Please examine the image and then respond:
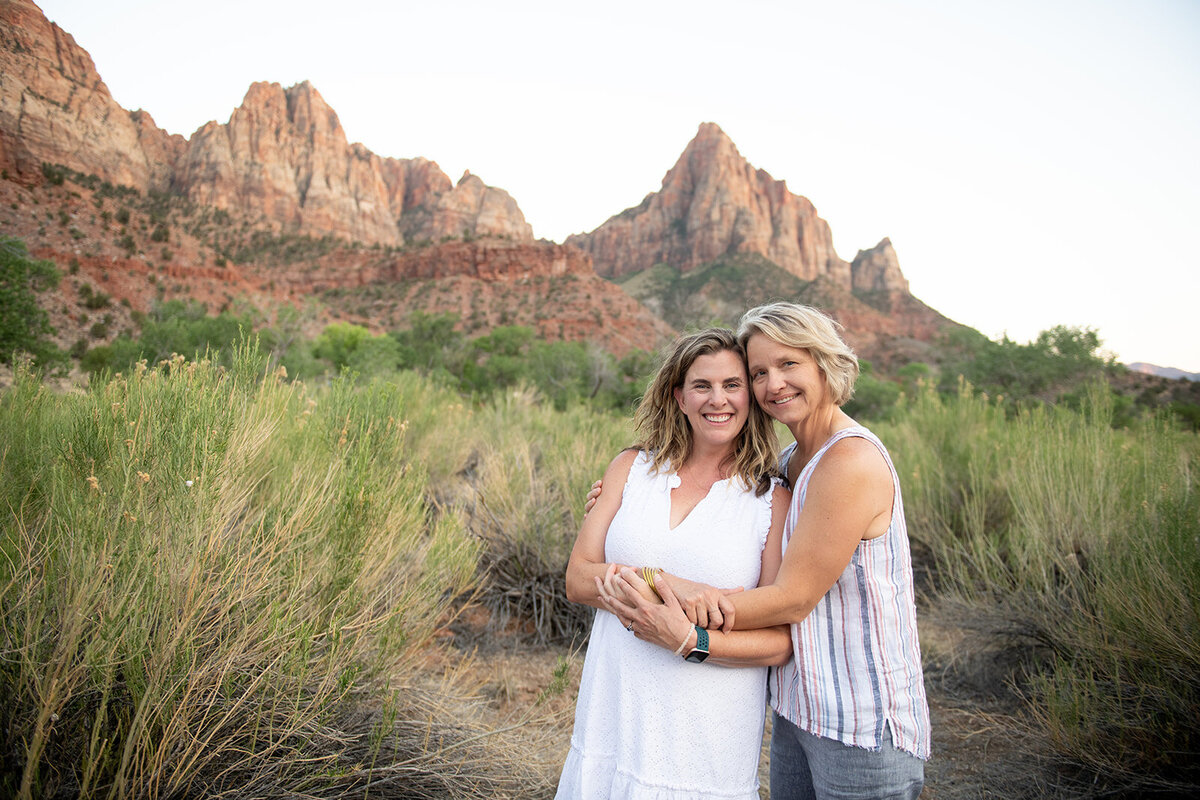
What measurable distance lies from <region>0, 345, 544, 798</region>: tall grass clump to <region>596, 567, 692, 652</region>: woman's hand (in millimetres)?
874

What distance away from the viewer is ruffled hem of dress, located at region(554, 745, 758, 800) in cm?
175

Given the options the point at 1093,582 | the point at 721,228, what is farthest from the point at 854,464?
the point at 721,228

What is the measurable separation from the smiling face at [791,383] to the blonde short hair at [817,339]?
2cm

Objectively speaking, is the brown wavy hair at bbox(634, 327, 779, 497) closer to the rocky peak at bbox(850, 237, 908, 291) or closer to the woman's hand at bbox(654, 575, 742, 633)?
the woman's hand at bbox(654, 575, 742, 633)

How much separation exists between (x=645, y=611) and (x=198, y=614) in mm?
1376

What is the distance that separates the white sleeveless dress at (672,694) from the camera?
69.0 inches

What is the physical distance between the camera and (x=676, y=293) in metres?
75.6

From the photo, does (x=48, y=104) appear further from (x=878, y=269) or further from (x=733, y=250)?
(x=878, y=269)

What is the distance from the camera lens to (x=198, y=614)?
1.82 meters

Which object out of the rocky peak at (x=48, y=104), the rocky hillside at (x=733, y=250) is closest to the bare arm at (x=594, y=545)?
the rocky peak at (x=48, y=104)

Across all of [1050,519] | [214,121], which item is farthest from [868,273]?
[1050,519]

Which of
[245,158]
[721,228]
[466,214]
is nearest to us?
[245,158]

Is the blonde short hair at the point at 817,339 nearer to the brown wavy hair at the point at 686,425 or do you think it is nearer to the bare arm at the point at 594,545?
the brown wavy hair at the point at 686,425

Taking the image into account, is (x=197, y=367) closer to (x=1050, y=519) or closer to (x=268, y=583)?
(x=268, y=583)
